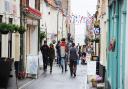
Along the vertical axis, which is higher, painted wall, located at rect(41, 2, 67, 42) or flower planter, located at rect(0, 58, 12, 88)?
painted wall, located at rect(41, 2, 67, 42)

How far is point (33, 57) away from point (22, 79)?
1.20 metres

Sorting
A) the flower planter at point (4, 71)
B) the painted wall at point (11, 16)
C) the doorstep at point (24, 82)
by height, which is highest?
the painted wall at point (11, 16)

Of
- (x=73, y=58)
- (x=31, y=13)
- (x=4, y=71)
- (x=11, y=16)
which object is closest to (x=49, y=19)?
(x=31, y=13)

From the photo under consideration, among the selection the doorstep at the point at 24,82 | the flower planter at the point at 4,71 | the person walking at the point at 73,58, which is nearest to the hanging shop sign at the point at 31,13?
the person walking at the point at 73,58

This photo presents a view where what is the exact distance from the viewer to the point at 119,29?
12453 mm

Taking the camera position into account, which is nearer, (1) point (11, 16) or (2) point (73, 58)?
(1) point (11, 16)

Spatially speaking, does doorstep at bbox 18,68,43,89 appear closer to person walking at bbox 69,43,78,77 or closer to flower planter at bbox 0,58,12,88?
flower planter at bbox 0,58,12,88

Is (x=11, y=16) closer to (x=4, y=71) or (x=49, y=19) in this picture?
(x=4, y=71)

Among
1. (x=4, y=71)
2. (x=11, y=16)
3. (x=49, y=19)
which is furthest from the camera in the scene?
(x=49, y=19)

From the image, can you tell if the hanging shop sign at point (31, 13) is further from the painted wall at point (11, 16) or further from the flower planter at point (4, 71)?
the flower planter at point (4, 71)

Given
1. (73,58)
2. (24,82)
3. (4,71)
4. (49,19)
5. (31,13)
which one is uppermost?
(49,19)

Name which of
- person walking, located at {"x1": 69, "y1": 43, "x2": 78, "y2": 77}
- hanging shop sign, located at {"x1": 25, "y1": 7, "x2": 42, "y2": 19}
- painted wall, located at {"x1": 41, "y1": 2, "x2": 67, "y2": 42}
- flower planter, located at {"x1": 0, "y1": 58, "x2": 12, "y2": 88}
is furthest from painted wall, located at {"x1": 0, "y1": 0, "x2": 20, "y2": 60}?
painted wall, located at {"x1": 41, "y1": 2, "x2": 67, "y2": 42}

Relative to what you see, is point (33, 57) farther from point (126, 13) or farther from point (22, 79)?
point (126, 13)

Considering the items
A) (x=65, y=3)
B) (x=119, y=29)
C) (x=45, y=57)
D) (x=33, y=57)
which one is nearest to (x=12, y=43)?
(x=33, y=57)
